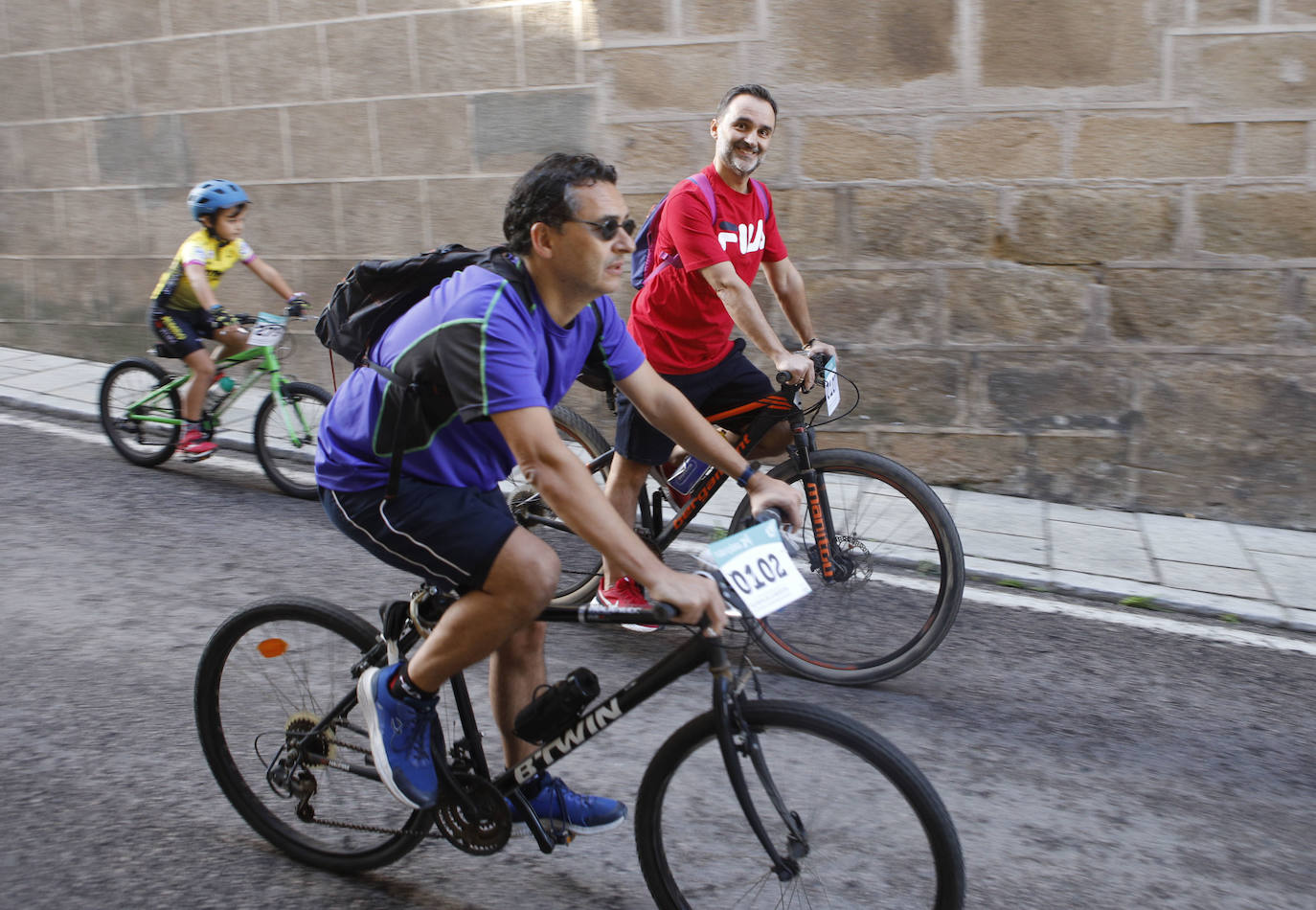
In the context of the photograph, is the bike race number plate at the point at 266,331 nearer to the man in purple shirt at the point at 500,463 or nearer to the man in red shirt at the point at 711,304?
the man in red shirt at the point at 711,304

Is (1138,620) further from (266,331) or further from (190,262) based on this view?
(190,262)

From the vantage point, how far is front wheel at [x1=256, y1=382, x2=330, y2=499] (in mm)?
6168

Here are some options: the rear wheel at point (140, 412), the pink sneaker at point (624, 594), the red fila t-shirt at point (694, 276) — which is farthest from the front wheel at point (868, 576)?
the rear wheel at point (140, 412)

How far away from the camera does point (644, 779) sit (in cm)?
249

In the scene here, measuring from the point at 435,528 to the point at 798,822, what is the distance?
3.25 feet

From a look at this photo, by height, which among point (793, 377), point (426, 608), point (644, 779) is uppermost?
point (793, 377)

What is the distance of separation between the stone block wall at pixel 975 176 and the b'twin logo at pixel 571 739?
13.8ft

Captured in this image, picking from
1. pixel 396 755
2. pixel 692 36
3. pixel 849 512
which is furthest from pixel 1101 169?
pixel 396 755

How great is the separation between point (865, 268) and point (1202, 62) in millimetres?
1906

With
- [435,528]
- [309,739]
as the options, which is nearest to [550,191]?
[435,528]

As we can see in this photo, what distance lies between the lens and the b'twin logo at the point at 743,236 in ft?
14.1

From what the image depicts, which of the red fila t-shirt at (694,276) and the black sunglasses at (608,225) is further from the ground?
the black sunglasses at (608,225)

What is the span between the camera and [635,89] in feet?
21.8

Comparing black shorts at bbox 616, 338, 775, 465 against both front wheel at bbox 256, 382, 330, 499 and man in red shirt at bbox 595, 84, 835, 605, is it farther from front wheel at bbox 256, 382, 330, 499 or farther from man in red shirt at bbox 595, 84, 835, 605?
front wheel at bbox 256, 382, 330, 499
